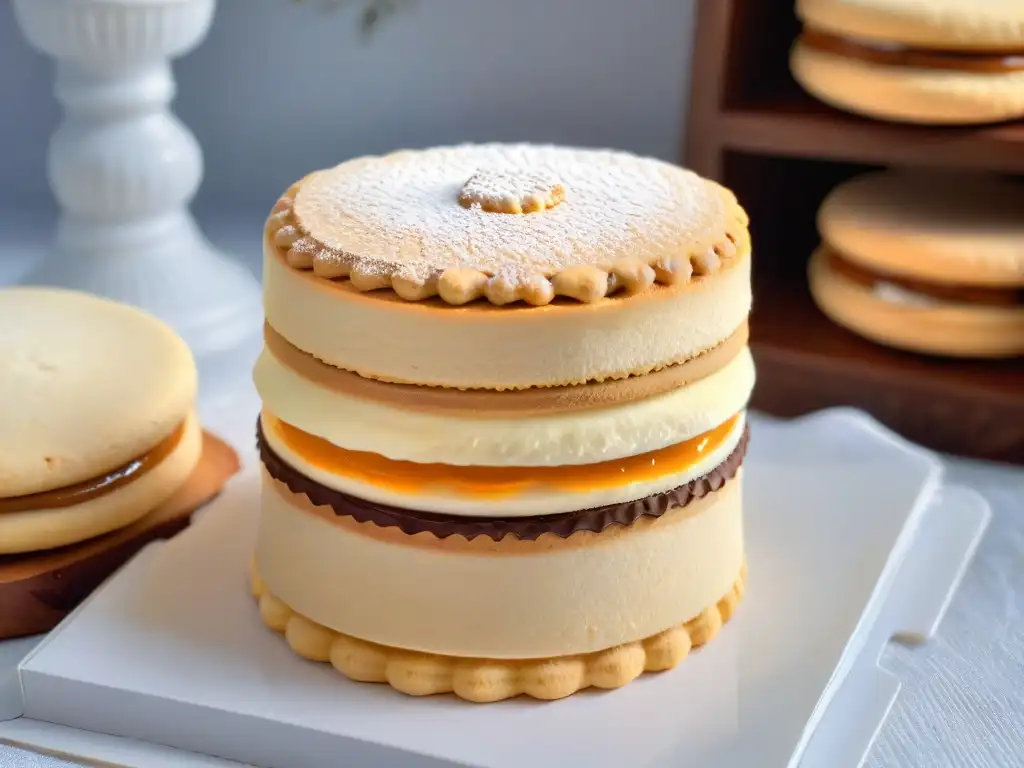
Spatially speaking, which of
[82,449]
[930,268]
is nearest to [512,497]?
[82,449]

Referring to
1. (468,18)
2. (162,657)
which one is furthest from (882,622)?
(468,18)

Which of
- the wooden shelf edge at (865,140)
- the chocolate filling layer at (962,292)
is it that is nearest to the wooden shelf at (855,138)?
the wooden shelf edge at (865,140)

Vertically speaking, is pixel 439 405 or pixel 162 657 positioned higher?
pixel 439 405

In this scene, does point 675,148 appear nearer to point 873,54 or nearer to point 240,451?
point 873,54

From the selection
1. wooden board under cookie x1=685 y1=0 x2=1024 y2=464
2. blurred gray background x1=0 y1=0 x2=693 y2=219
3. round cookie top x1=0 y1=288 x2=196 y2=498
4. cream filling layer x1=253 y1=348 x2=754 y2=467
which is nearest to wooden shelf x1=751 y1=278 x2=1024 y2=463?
wooden board under cookie x1=685 y1=0 x2=1024 y2=464

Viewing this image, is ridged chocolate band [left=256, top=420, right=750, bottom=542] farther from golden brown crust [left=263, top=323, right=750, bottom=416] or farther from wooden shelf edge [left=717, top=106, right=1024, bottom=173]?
wooden shelf edge [left=717, top=106, right=1024, bottom=173]
